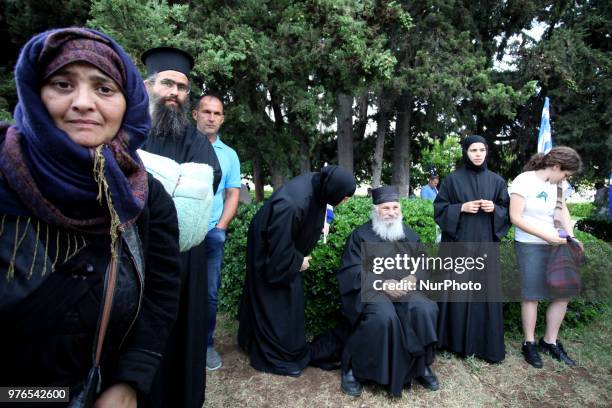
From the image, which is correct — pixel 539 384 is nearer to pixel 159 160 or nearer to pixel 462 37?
pixel 159 160

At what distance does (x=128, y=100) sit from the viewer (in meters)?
1.21

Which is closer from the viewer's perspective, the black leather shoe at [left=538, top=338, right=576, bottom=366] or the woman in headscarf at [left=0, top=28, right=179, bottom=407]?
the woman in headscarf at [left=0, top=28, right=179, bottom=407]

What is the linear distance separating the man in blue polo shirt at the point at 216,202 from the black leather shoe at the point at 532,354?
323 cm

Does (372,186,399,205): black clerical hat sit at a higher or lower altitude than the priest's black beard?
lower

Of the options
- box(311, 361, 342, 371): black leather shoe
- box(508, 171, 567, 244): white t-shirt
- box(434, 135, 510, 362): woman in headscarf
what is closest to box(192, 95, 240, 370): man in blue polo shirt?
box(311, 361, 342, 371): black leather shoe

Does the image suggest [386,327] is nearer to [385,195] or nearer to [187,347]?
[385,195]

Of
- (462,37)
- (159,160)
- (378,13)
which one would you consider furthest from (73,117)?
(462,37)

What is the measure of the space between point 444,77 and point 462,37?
1694 millimetres

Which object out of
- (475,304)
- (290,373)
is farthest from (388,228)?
(290,373)

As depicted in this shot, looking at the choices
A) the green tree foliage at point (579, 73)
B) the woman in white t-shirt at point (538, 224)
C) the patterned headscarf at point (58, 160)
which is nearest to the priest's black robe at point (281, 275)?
the woman in white t-shirt at point (538, 224)

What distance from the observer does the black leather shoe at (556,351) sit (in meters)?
4.08

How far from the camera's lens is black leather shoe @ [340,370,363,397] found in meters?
3.39

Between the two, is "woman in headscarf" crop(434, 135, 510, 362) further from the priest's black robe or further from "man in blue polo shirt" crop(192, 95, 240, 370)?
"man in blue polo shirt" crop(192, 95, 240, 370)

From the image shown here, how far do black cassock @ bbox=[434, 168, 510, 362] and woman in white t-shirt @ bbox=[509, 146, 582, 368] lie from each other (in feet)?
0.65
